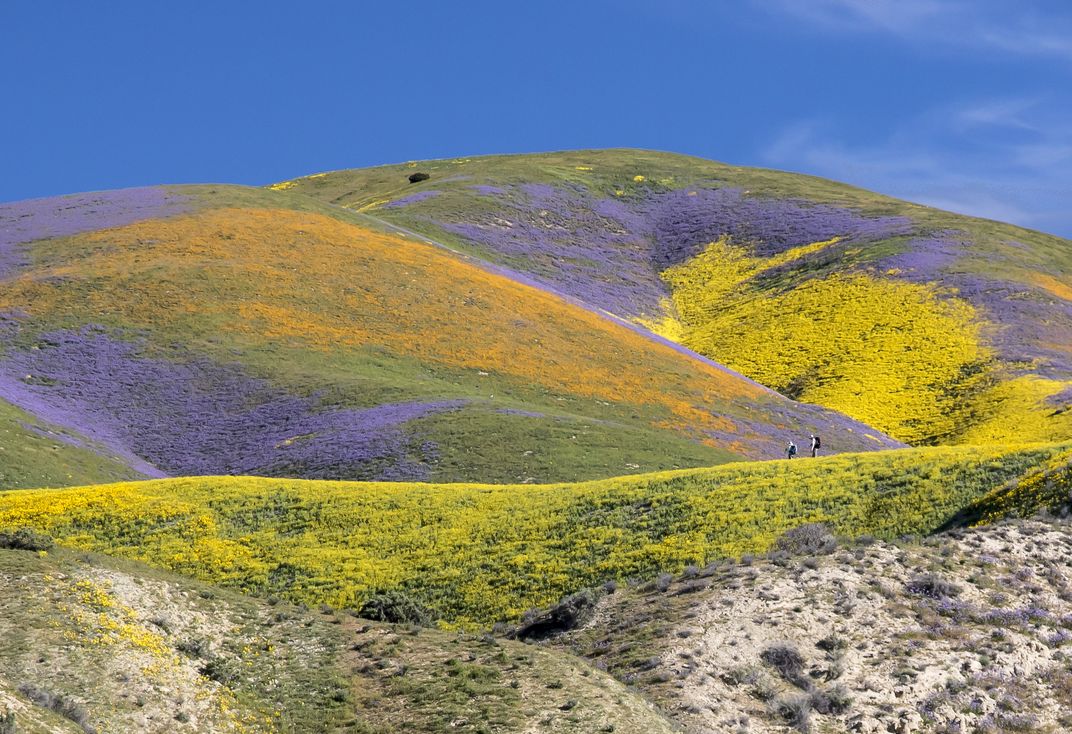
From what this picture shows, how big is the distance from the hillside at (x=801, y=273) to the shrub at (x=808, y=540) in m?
35.3

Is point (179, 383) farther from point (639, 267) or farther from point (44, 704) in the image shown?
point (639, 267)

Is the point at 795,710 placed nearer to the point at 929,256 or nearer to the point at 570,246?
the point at 929,256

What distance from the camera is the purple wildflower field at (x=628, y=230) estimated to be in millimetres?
107856

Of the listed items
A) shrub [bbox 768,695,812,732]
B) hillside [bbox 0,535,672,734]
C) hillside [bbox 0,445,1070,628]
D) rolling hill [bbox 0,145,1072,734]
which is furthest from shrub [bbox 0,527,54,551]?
shrub [bbox 768,695,812,732]

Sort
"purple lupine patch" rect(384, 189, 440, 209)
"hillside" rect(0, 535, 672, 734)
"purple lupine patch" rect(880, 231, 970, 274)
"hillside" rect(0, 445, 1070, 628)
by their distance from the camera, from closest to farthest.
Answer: "hillside" rect(0, 535, 672, 734) → "hillside" rect(0, 445, 1070, 628) → "purple lupine patch" rect(880, 231, 970, 274) → "purple lupine patch" rect(384, 189, 440, 209)

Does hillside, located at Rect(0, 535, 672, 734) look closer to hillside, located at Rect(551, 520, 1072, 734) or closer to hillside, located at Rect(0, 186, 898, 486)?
hillside, located at Rect(551, 520, 1072, 734)

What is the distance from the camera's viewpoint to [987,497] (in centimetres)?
3453

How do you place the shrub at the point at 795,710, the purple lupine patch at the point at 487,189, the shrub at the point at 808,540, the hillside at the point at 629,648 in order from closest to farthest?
the hillside at the point at 629,648 → the shrub at the point at 795,710 → the shrub at the point at 808,540 → the purple lupine patch at the point at 487,189

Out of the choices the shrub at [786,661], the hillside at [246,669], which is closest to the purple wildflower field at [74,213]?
the hillside at [246,669]

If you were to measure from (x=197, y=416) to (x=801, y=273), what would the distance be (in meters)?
62.4

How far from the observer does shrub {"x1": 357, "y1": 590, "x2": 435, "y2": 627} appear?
3041cm

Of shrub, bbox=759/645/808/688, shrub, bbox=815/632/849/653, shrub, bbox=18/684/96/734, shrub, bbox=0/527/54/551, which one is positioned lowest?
shrub, bbox=18/684/96/734

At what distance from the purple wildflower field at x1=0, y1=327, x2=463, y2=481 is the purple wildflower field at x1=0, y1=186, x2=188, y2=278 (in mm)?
18037

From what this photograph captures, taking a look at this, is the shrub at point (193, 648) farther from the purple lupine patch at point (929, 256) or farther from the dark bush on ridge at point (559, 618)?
the purple lupine patch at point (929, 256)
